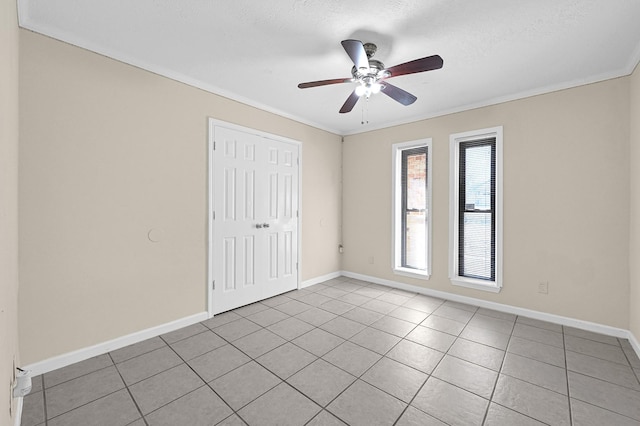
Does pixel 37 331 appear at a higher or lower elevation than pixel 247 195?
lower

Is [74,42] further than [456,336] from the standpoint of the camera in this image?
No

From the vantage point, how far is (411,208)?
4.20 meters

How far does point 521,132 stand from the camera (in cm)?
313

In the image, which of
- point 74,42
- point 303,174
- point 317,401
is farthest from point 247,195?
point 317,401

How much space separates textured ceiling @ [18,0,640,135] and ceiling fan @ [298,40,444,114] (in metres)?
0.18

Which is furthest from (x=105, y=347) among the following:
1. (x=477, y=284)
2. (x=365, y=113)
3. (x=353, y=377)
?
(x=477, y=284)

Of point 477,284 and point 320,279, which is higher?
point 477,284

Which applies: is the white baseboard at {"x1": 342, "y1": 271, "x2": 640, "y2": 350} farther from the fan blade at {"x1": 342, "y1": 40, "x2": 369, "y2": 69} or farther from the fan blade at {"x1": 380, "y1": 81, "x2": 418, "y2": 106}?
the fan blade at {"x1": 342, "y1": 40, "x2": 369, "y2": 69}

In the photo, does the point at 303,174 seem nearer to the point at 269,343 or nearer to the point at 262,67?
the point at 262,67

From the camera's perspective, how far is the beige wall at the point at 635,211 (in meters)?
2.38

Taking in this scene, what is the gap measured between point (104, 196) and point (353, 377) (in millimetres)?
2500

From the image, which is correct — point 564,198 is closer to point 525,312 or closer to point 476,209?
point 476,209

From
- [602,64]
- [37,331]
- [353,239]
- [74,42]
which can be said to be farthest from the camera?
[353,239]

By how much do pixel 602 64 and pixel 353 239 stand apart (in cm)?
350
